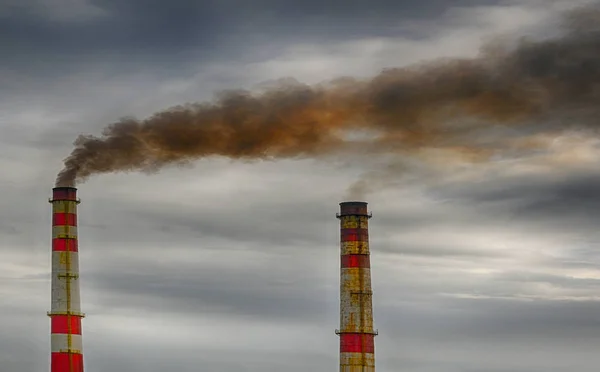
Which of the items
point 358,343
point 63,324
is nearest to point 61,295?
point 63,324

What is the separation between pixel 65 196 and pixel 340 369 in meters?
14.9

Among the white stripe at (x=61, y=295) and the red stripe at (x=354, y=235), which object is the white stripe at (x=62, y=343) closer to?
the white stripe at (x=61, y=295)

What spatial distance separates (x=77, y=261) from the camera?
50.2 meters

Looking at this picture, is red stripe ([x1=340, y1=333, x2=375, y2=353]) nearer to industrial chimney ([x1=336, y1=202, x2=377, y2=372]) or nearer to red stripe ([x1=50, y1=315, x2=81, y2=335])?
industrial chimney ([x1=336, y1=202, x2=377, y2=372])

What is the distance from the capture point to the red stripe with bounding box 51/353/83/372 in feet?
162

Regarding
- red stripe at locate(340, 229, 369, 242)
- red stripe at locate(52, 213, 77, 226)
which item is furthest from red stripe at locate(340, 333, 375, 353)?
red stripe at locate(52, 213, 77, 226)

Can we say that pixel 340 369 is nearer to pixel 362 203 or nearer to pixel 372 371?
pixel 372 371

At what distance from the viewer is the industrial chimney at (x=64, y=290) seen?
49.5 metres

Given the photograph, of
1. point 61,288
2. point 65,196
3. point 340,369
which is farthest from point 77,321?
point 340,369

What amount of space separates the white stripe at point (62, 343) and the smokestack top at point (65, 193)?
5743mm

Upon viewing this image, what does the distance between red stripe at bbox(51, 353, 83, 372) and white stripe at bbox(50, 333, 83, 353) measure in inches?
8.3

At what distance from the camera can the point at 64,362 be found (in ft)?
163

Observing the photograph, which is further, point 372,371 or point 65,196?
point 372,371

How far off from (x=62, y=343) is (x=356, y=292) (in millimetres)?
13362
